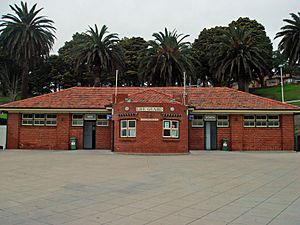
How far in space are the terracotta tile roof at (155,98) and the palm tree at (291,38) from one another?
1647 centimetres

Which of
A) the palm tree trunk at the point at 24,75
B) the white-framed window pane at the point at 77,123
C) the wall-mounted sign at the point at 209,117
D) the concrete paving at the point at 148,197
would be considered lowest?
the concrete paving at the point at 148,197

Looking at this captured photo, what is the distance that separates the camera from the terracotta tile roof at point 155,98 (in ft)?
78.8

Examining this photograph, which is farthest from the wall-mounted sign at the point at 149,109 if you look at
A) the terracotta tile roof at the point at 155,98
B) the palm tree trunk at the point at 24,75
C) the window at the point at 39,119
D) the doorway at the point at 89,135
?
the palm tree trunk at the point at 24,75

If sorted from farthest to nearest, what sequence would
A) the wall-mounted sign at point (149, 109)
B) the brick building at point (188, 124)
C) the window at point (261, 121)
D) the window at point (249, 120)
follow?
the window at point (249, 120) < the window at point (261, 121) < the brick building at point (188, 124) < the wall-mounted sign at point (149, 109)

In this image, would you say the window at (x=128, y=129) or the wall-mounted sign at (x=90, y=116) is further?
the wall-mounted sign at (x=90, y=116)

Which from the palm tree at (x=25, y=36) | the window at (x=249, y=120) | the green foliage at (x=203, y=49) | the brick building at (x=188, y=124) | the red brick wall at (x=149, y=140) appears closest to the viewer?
the red brick wall at (x=149, y=140)

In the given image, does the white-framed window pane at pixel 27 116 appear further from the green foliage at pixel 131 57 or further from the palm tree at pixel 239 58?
the green foliage at pixel 131 57

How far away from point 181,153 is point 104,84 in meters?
37.7

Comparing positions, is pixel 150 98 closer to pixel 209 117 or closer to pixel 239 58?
pixel 209 117

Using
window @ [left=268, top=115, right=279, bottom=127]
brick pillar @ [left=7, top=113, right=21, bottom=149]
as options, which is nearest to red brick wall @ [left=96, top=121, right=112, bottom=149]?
brick pillar @ [left=7, top=113, right=21, bottom=149]

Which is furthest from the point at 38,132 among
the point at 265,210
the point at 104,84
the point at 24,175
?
the point at 104,84

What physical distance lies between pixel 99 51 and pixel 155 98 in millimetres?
18758

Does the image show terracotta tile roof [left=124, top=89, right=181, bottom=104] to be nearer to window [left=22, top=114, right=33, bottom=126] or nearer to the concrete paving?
window [left=22, top=114, right=33, bottom=126]

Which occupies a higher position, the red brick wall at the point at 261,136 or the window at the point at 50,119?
the window at the point at 50,119
